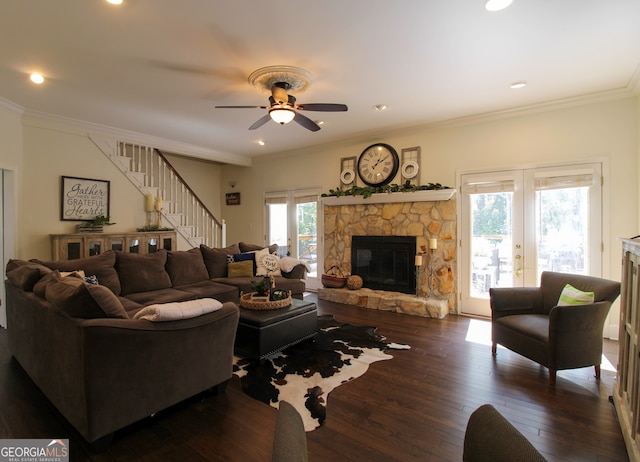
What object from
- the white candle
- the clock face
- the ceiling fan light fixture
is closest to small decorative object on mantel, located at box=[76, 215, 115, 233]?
the white candle

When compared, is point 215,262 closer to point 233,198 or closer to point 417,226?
point 233,198

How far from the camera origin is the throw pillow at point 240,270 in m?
5.14

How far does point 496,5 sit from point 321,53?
1.41 metres

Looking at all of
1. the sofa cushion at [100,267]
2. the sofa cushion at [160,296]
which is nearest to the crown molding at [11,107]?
the sofa cushion at [100,267]

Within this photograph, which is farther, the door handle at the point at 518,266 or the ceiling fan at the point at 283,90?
the door handle at the point at 518,266

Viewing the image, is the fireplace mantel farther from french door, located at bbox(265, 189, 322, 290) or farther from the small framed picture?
the small framed picture

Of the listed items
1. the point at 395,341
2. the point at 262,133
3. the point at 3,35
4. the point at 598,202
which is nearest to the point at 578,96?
the point at 598,202

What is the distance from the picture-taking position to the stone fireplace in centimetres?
494

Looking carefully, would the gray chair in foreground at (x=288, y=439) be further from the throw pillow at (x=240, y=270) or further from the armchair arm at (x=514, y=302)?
the throw pillow at (x=240, y=270)

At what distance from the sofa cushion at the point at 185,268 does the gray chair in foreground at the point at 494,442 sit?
4356 mm

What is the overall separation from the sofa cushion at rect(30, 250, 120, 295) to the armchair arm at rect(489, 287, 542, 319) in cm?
433

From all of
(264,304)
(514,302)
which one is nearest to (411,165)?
(514,302)

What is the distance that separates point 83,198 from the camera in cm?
504

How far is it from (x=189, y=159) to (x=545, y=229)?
287 inches
